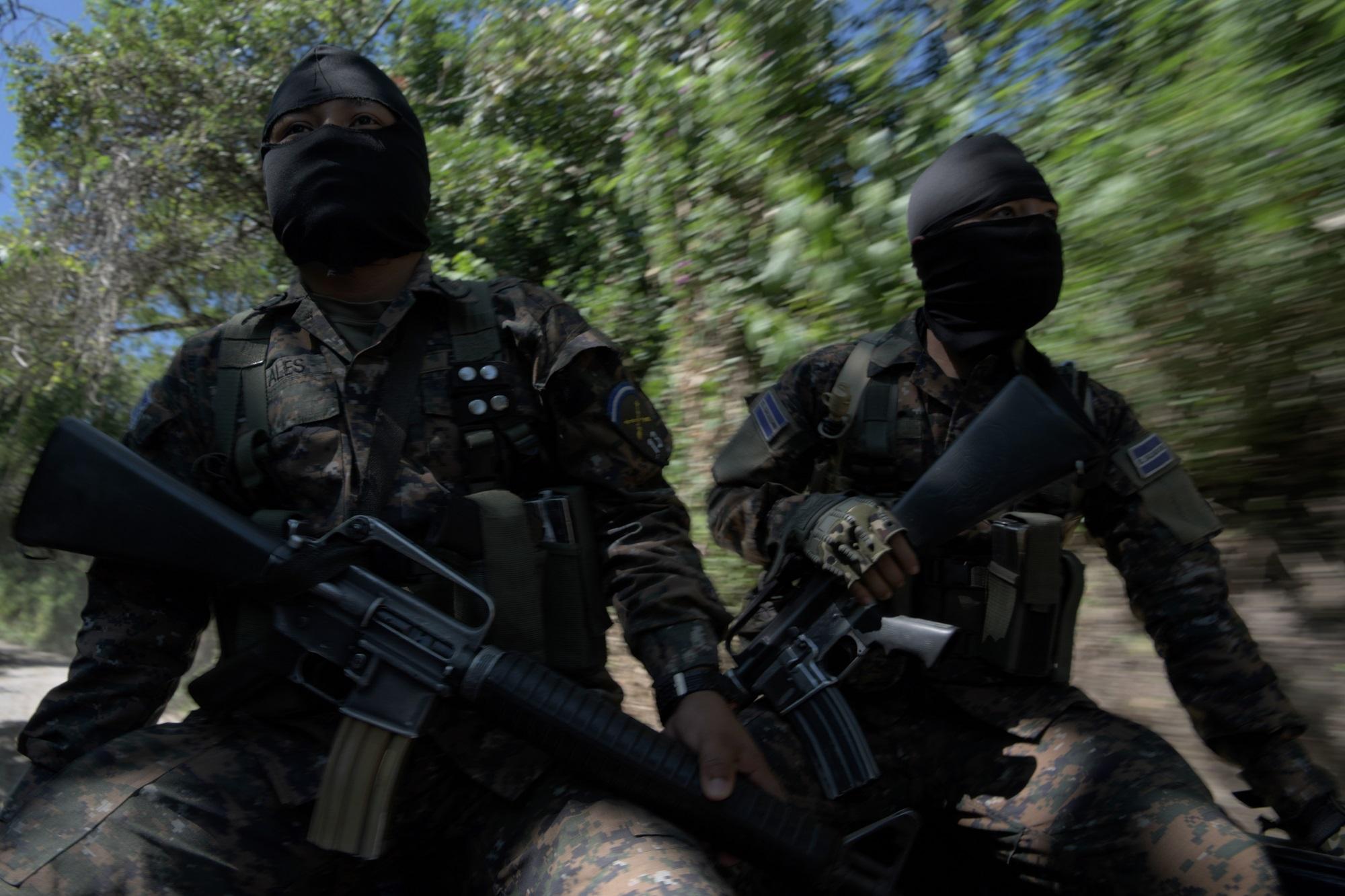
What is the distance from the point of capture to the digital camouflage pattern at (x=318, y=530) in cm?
144

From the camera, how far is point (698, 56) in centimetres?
413

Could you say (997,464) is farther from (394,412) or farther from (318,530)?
(318,530)

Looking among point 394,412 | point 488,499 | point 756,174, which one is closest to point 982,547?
point 488,499

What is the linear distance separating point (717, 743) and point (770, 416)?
0.92m

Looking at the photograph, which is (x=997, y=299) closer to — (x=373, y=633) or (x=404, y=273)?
(x=404, y=273)

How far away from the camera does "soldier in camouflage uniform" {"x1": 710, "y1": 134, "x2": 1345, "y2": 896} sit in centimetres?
169

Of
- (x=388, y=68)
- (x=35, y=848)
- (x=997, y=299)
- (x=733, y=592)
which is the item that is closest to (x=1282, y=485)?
(x=997, y=299)

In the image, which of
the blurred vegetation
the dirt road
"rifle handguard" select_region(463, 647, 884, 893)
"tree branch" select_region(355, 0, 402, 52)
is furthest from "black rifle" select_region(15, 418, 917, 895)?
"tree branch" select_region(355, 0, 402, 52)

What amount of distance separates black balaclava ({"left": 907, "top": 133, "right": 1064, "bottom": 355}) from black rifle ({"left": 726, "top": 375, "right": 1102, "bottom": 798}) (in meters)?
0.29

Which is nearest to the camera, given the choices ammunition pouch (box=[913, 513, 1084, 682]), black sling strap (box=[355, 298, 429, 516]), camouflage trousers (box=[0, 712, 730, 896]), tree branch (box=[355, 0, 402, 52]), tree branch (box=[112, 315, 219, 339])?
camouflage trousers (box=[0, 712, 730, 896])

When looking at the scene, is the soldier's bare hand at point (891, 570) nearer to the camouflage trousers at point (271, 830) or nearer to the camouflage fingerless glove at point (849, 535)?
the camouflage fingerless glove at point (849, 535)

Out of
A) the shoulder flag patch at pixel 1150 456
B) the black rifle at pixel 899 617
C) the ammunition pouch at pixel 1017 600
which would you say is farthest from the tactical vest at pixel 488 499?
the shoulder flag patch at pixel 1150 456

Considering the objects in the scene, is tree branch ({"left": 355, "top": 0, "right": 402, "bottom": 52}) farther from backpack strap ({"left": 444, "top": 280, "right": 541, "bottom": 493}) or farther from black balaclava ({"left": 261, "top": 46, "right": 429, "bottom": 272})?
backpack strap ({"left": 444, "top": 280, "right": 541, "bottom": 493})

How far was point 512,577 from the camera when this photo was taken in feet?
5.25
